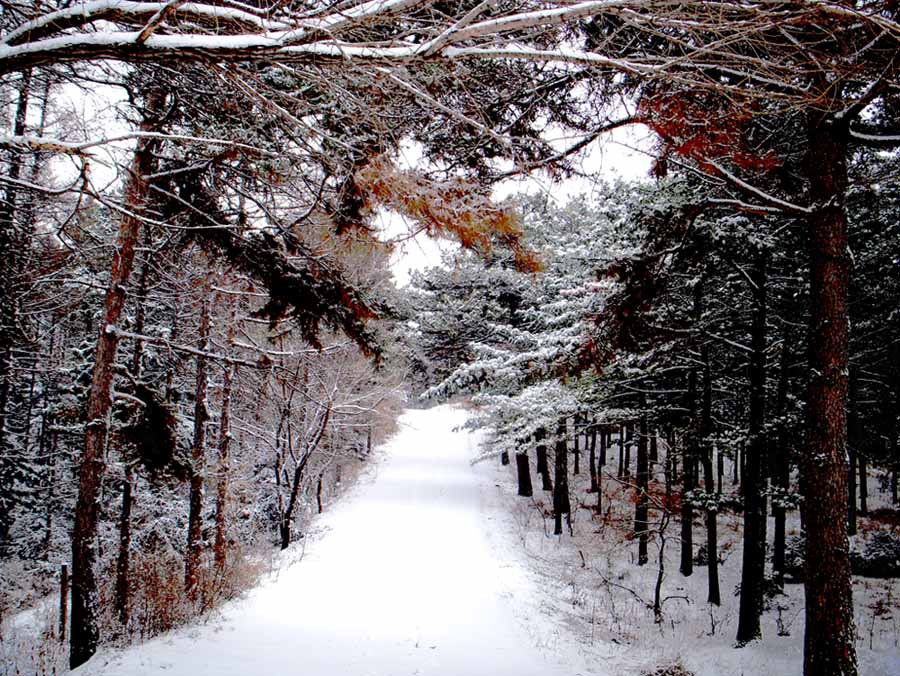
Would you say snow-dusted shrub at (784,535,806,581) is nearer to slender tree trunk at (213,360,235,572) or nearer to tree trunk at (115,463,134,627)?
slender tree trunk at (213,360,235,572)

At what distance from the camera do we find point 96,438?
608 centimetres

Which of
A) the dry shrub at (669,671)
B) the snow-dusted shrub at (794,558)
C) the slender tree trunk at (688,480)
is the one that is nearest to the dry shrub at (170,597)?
the dry shrub at (669,671)

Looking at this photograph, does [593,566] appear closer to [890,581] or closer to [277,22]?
[890,581]

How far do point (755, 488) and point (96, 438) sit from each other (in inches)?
415

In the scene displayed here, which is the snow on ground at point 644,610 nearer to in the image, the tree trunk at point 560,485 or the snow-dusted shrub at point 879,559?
the tree trunk at point 560,485

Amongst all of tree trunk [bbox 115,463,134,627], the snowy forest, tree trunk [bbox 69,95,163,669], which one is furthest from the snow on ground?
tree trunk [bbox 115,463,134,627]

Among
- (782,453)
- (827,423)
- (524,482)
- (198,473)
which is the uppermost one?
(827,423)

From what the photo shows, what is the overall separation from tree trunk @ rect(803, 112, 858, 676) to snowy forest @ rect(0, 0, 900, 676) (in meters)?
0.03

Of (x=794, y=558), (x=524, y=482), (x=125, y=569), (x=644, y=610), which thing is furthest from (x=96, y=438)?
(x=794, y=558)

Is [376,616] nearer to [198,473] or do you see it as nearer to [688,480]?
[198,473]

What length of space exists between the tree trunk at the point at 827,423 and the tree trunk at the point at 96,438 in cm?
726

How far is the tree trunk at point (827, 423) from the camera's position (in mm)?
4359

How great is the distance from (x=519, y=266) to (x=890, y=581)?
16.0 metres

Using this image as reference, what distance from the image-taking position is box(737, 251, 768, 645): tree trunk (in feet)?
27.7
